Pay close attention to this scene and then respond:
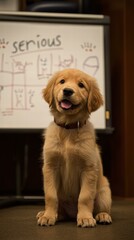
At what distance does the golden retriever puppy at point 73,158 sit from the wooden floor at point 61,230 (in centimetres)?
5

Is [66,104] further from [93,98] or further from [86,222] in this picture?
[86,222]

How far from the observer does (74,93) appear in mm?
1761

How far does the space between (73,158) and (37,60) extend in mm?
1085

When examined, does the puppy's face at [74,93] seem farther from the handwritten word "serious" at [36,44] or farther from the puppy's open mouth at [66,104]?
the handwritten word "serious" at [36,44]

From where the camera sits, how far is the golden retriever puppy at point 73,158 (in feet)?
5.79

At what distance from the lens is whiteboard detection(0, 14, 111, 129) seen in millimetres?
2598

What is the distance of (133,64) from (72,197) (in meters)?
1.48

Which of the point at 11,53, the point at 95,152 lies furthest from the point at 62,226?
the point at 11,53

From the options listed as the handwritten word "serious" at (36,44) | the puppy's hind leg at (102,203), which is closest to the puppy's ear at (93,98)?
the puppy's hind leg at (102,203)

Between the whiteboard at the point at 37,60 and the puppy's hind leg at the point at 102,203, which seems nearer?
the puppy's hind leg at the point at 102,203

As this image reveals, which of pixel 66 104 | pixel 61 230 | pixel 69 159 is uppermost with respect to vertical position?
pixel 66 104

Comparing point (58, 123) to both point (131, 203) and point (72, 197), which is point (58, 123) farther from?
point (131, 203)

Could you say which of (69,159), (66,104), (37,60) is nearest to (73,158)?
(69,159)

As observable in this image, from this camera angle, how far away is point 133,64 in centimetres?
299
